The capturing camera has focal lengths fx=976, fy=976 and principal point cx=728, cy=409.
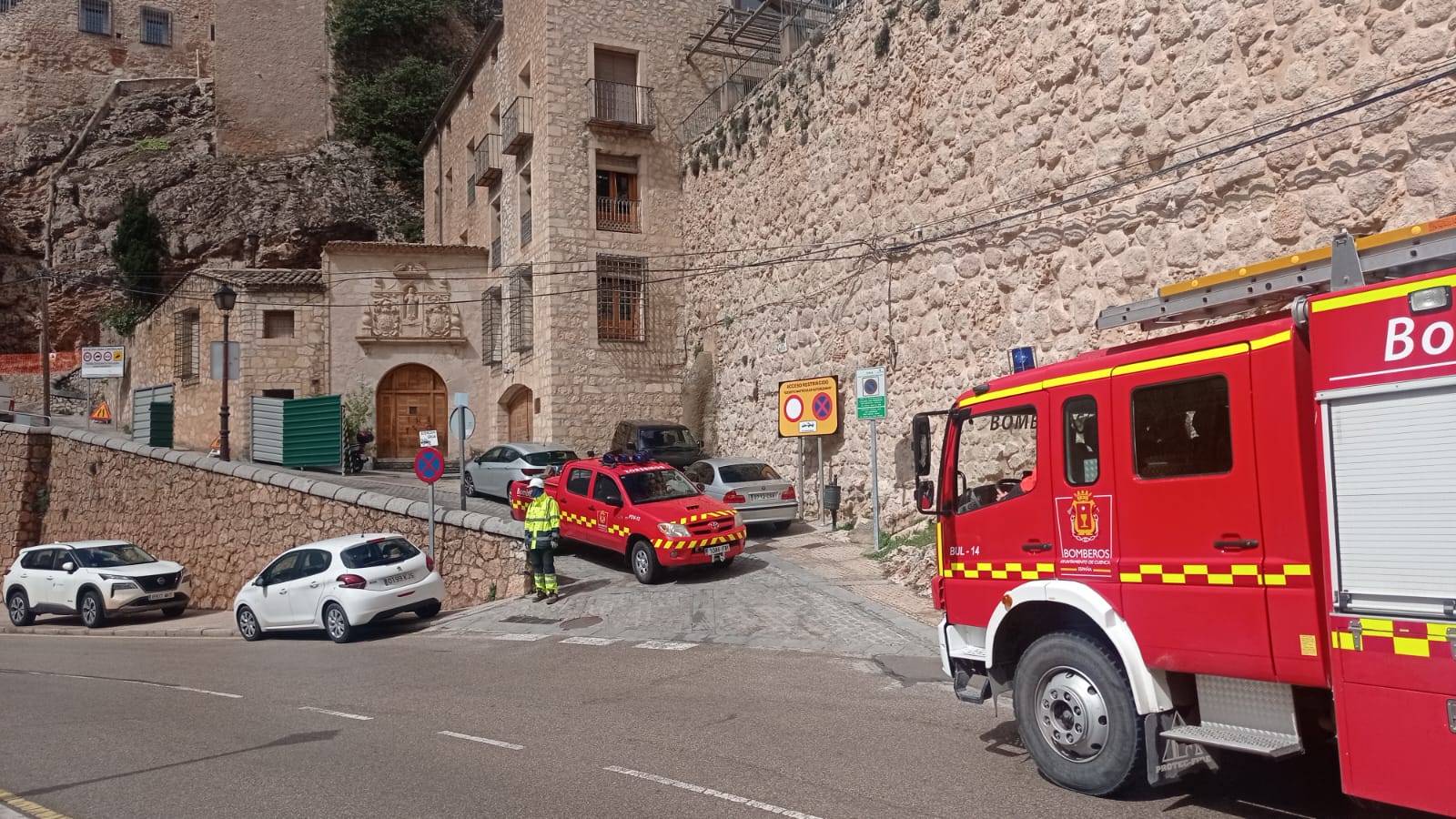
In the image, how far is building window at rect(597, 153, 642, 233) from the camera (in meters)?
26.5

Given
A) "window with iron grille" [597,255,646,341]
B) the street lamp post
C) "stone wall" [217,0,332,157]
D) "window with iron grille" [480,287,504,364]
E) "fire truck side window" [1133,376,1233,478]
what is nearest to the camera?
"fire truck side window" [1133,376,1233,478]

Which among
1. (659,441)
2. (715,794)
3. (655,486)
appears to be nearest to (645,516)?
(655,486)

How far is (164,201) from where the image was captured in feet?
132

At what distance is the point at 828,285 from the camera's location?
1981 centimetres

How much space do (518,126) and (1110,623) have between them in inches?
978

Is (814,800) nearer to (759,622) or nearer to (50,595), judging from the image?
(759,622)

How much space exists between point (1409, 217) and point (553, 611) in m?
11.3

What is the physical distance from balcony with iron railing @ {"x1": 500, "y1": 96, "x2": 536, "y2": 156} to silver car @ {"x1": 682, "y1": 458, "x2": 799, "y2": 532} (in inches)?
510

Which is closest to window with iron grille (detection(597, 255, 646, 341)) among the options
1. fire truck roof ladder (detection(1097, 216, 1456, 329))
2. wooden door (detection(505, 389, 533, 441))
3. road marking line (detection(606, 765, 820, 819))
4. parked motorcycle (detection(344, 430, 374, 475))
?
wooden door (detection(505, 389, 533, 441))

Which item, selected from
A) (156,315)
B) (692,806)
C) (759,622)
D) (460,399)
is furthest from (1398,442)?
(156,315)

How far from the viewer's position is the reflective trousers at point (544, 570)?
14.4m

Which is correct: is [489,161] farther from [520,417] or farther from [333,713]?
[333,713]

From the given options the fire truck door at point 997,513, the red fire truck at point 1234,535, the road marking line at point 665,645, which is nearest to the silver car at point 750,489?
the road marking line at point 665,645

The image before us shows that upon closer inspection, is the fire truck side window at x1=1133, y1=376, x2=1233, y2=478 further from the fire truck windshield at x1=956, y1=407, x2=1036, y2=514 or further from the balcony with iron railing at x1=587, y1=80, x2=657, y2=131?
the balcony with iron railing at x1=587, y1=80, x2=657, y2=131
